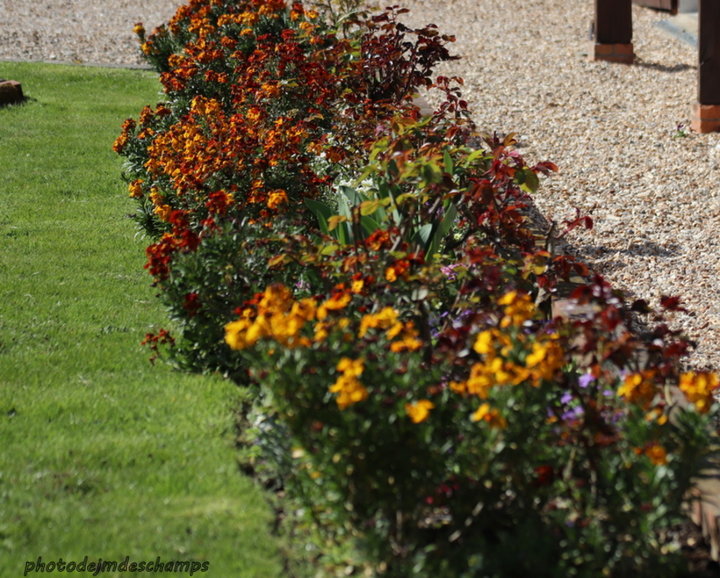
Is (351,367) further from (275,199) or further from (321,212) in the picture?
(321,212)

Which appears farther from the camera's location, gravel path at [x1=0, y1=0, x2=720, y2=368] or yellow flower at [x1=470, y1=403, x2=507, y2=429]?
gravel path at [x1=0, y1=0, x2=720, y2=368]

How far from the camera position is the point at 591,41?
1081cm

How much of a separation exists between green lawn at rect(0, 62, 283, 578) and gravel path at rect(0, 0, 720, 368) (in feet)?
6.88

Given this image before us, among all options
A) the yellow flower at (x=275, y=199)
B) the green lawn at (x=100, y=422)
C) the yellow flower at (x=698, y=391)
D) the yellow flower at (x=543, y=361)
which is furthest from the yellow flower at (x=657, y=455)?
the yellow flower at (x=275, y=199)

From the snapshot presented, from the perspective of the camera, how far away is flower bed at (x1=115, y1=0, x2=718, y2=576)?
8.21ft

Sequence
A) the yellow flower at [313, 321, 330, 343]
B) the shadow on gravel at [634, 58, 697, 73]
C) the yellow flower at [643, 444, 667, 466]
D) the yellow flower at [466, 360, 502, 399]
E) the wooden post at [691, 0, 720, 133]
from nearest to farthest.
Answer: the yellow flower at [643, 444, 667, 466] < the yellow flower at [466, 360, 502, 399] < the yellow flower at [313, 321, 330, 343] < the wooden post at [691, 0, 720, 133] < the shadow on gravel at [634, 58, 697, 73]

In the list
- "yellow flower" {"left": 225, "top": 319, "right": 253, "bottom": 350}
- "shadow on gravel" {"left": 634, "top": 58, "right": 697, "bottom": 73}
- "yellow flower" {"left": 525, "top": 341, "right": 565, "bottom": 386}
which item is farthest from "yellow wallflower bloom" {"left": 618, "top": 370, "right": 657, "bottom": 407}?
"shadow on gravel" {"left": 634, "top": 58, "right": 697, "bottom": 73}

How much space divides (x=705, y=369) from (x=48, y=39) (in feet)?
33.0

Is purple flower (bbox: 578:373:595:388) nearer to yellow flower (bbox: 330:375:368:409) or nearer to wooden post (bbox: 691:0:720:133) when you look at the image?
yellow flower (bbox: 330:375:368:409)

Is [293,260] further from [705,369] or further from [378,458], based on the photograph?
[705,369]

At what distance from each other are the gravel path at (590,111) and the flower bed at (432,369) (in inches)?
41.3

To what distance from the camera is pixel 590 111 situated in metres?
8.26

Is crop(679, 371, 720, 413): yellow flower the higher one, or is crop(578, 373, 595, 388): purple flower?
crop(679, 371, 720, 413): yellow flower

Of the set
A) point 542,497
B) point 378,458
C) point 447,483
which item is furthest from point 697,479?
point 378,458
